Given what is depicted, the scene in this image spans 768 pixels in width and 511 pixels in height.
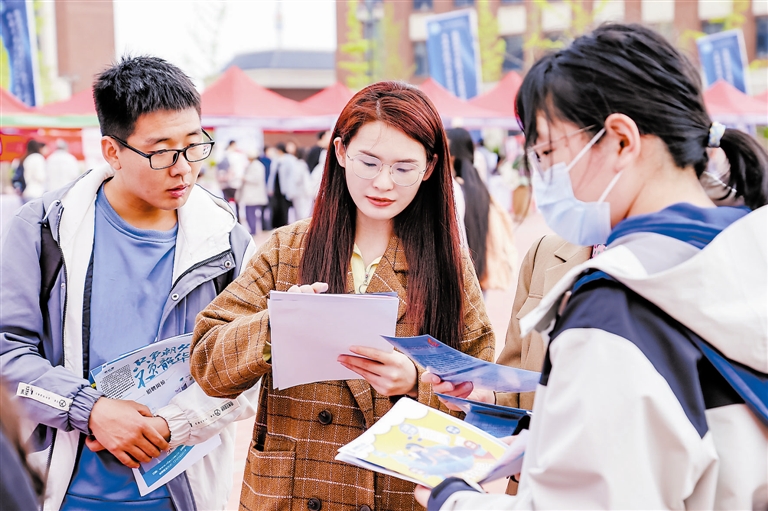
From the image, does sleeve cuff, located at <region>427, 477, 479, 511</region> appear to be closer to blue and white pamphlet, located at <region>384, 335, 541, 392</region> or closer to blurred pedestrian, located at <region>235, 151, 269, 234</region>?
blue and white pamphlet, located at <region>384, 335, 541, 392</region>

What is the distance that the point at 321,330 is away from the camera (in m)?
1.79

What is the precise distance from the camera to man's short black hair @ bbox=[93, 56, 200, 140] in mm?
2418

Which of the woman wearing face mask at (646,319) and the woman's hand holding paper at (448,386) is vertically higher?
the woman wearing face mask at (646,319)

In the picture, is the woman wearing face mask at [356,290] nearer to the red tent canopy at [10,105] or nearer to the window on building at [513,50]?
the red tent canopy at [10,105]

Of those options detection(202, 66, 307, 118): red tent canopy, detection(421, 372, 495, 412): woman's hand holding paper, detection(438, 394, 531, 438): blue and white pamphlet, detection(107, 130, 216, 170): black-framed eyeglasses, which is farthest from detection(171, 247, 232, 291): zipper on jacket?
detection(202, 66, 307, 118): red tent canopy

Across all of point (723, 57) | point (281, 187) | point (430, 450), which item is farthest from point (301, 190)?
point (723, 57)

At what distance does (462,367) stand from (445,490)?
1.18 feet

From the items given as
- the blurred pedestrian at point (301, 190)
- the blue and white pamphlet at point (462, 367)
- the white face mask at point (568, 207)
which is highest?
the white face mask at point (568, 207)

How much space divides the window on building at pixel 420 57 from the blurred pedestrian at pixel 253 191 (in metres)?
28.2

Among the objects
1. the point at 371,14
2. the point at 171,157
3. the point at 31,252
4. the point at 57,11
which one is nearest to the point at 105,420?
the point at 31,252

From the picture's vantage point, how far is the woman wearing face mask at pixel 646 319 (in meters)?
1.10

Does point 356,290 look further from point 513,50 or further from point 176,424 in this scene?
point 513,50

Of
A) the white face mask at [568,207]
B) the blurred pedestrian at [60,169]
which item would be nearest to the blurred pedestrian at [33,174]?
the blurred pedestrian at [60,169]

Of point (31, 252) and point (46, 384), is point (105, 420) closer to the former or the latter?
point (46, 384)
